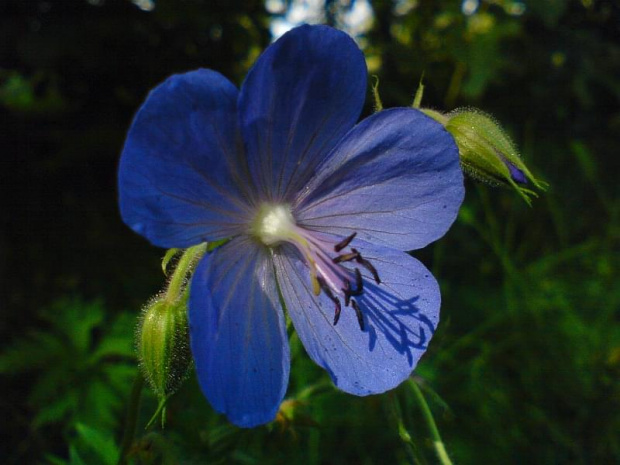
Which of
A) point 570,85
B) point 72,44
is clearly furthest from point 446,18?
point 72,44

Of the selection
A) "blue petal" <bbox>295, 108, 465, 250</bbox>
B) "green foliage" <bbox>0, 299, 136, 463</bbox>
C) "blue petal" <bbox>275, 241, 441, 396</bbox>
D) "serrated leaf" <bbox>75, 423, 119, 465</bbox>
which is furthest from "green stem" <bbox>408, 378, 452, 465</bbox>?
A: "green foliage" <bbox>0, 299, 136, 463</bbox>

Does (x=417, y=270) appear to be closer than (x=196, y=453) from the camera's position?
Yes

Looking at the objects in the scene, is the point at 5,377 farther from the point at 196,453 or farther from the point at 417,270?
the point at 417,270

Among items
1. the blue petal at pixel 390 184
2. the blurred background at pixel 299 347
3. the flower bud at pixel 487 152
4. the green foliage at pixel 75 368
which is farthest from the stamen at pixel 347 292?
the green foliage at pixel 75 368

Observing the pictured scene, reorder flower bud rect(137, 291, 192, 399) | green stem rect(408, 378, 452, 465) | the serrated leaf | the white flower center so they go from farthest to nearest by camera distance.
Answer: the serrated leaf, green stem rect(408, 378, 452, 465), the white flower center, flower bud rect(137, 291, 192, 399)

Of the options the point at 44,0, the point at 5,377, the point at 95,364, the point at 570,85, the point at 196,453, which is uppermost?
the point at 44,0

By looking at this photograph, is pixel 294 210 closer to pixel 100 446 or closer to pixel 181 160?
pixel 181 160

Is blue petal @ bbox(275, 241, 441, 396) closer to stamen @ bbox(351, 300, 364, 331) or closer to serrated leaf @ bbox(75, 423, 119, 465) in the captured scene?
stamen @ bbox(351, 300, 364, 331)
